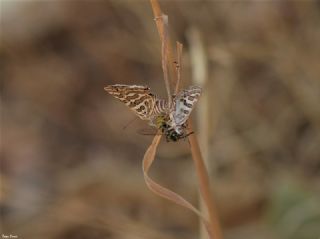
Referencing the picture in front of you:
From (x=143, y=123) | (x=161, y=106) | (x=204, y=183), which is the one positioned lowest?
(x=204, y=183)

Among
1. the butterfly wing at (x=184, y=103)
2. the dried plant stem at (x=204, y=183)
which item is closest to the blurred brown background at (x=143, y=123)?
the dried plant stem at (x=204, y=183)

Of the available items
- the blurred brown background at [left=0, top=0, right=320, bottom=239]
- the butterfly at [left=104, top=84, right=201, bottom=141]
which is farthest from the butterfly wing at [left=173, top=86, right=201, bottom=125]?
the blurred brown background at [left=0, top=0, right=320, bottom=239]

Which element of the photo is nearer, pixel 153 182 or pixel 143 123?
pixel 153 182

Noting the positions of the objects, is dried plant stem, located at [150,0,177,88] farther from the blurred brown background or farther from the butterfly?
the blurred brown background

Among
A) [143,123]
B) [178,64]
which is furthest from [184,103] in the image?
[143,123]

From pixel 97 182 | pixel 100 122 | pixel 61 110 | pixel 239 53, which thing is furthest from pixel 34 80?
pixel 239 53

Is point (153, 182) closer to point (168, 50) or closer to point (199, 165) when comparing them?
point (199, 165)

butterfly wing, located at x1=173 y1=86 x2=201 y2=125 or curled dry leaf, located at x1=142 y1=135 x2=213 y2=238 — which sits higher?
butterfly wing, located at x1=173 y1=86 x2=201 y2=125
